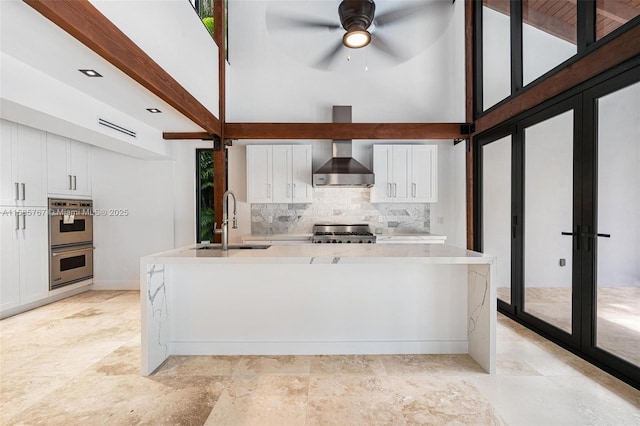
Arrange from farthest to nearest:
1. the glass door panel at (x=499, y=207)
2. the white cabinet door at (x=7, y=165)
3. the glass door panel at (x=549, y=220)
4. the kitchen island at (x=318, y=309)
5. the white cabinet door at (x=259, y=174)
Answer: the white cabinet door at (x=259, y=174)
the glass door panel at (x=499, y=207)
the white cabinet door at (x=7, y=165)
the glass door panel at (x=549, y=220)
the kitchen island at (x=318, y=309)

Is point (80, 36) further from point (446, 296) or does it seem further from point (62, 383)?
point (446, 296)

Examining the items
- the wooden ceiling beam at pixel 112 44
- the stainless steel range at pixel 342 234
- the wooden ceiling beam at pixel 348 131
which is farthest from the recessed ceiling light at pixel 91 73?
the stainless steel range at pixel 342 234

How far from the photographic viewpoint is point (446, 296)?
256 cm

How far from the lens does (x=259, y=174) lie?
4703mm

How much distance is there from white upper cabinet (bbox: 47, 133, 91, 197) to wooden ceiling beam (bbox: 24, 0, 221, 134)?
2.43 m

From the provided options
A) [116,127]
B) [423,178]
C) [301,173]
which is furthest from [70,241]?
[423,178]

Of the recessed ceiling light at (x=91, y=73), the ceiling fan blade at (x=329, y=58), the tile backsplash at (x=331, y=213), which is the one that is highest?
the ceiling fan blade at (x=329, y=58)

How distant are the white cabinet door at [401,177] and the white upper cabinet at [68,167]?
4.64 metres

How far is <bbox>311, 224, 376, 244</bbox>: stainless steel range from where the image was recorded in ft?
14.6

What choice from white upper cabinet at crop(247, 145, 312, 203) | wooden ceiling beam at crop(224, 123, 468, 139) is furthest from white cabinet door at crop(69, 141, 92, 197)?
white upper cabinet at crop(247, 145, 312, 203)

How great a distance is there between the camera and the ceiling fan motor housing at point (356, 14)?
1.86m

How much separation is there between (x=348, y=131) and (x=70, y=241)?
4.21 m

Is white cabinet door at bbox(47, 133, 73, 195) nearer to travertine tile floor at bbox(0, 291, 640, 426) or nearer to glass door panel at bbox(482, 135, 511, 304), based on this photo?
travertine tile floor at bbox(0, 291, 640, 426)

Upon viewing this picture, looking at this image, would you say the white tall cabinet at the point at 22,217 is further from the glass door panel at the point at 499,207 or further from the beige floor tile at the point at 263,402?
the glass door panel at the point at 499,207
